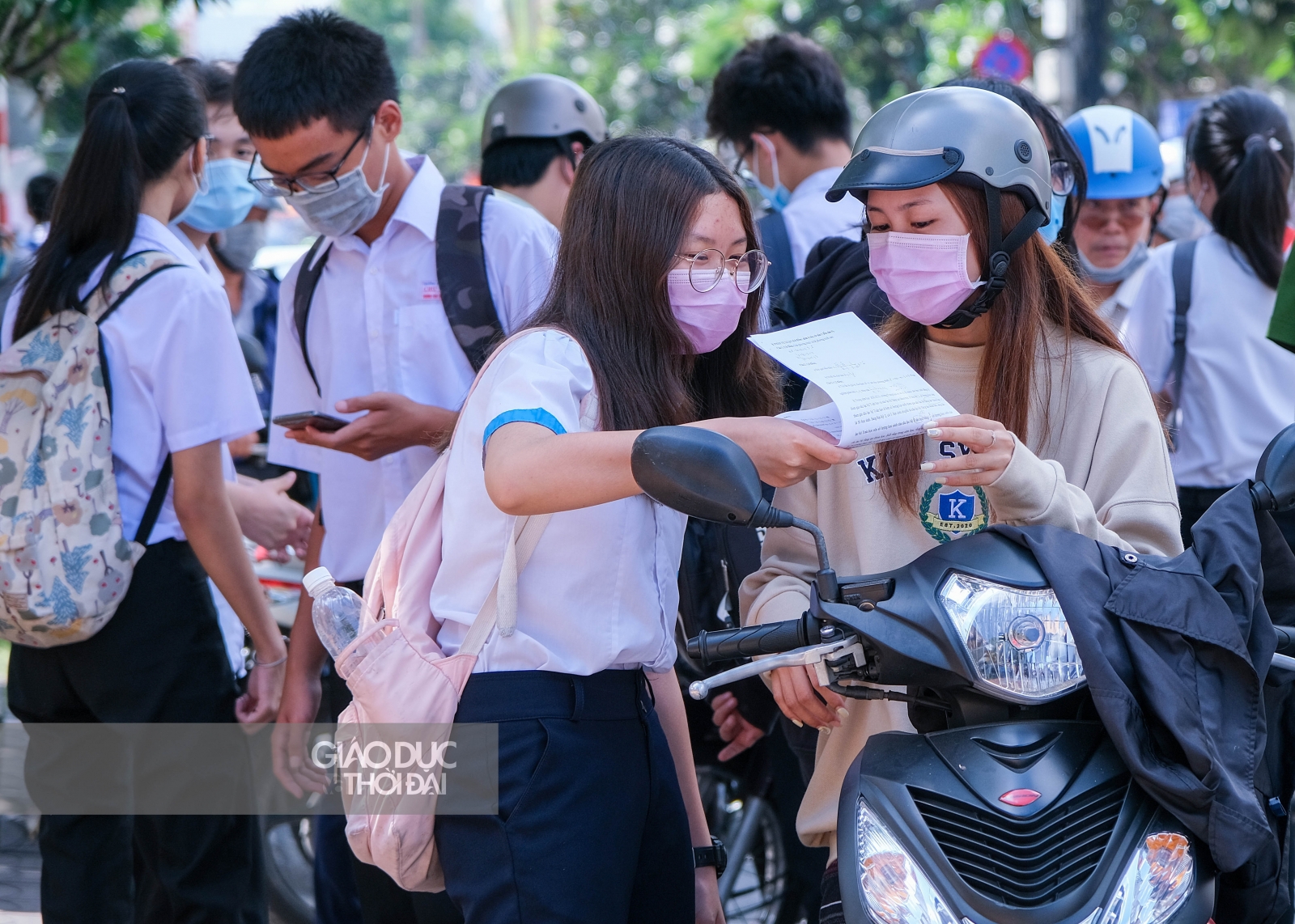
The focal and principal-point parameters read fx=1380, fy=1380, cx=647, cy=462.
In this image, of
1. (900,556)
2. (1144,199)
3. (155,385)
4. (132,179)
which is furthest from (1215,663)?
(1144,199)

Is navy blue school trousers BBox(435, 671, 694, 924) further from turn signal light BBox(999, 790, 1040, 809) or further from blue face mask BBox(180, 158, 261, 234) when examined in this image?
blue face mask BBox(180, 158, 261, 234)

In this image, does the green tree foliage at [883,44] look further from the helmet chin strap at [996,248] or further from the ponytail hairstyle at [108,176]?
the helmet chin strap at [996,248]

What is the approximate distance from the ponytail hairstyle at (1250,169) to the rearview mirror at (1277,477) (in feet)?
9.14

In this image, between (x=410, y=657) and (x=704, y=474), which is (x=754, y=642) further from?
(x=410, y=657)

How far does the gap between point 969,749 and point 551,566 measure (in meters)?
0.76

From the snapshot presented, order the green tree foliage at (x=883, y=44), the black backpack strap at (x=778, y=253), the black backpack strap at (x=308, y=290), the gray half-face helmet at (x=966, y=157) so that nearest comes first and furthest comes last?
the gray half-face helmet at (x=966, y=157)
the black backpack strap at (x=308, y=290)
the black backpack strap at (x=778, y=253)
the green tree foliage at (x=883, y=44)

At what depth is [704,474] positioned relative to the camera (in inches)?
67.8

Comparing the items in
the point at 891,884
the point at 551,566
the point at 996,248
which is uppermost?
the point at 996,248

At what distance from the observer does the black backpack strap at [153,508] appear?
3318 mm

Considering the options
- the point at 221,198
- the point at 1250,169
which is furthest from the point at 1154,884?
the point at 221,198

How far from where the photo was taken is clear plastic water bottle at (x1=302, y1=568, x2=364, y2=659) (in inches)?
98.4

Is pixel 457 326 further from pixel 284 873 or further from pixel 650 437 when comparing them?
pixel 284 873

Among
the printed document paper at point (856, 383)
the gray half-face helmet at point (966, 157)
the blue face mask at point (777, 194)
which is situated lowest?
the blue face mask at point (777, 194)

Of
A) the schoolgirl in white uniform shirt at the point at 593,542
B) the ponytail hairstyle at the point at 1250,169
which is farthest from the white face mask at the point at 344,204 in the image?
the ponytail hairstyle at the point at 1250,169
